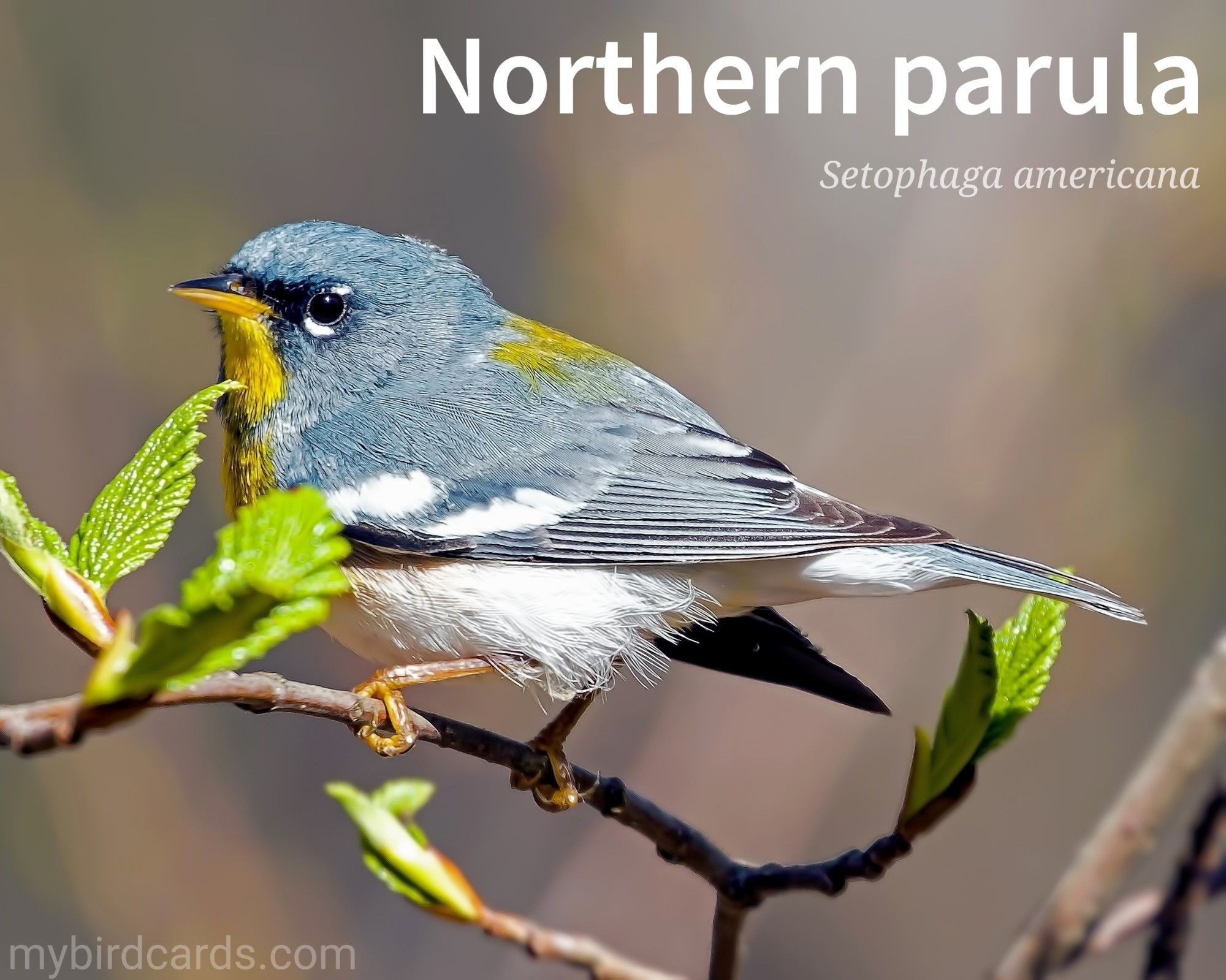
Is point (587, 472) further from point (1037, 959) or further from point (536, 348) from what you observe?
point (1037, 959)

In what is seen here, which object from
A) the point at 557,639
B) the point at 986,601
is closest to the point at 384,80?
the point at 986,601

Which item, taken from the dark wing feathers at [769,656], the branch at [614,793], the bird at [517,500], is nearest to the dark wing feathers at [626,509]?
the bird at [517,500]

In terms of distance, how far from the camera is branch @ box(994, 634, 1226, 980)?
1015 mm

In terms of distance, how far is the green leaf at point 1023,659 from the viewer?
126 cm

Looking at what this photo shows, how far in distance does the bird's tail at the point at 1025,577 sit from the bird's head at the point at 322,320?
1.02m

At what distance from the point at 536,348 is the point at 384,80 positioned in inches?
103

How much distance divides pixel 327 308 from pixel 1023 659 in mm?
1621

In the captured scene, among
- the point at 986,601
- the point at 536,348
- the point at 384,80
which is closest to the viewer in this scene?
the point at 536,348

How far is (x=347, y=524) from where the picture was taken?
220 centimetres

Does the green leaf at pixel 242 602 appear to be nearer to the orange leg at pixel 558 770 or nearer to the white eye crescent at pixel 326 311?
the orange leg at pixel 558 770

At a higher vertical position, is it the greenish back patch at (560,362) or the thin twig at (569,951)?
the greenish back patch at (560,362)

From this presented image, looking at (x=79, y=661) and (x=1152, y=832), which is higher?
(x=1152, y=832)

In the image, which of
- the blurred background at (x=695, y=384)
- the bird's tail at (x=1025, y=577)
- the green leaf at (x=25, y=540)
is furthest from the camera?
the blurred background at (x=695, y=384)

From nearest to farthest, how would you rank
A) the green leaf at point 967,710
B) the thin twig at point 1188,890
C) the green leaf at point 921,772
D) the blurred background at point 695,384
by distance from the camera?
the thin twig at point 1188,890 → the green leaf at point 967,710 → the green leaf at point 921,772 → the blurred background at point 695,384
